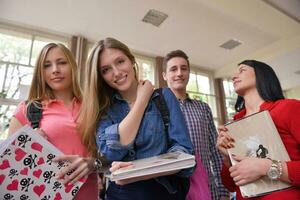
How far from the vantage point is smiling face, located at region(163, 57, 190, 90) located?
1.71 m

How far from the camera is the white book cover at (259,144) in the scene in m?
0.86

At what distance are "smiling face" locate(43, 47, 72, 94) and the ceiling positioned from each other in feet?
7.82

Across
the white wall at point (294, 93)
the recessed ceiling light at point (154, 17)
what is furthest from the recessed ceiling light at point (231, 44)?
the white wall at point (294, 93)

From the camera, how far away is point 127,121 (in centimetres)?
74

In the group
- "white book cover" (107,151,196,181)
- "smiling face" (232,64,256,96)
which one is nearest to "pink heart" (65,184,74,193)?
"white book cover" (107,151,196,181)

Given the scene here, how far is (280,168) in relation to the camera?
84cm

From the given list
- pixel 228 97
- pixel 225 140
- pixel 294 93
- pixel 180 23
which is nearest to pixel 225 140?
pixel 225 140

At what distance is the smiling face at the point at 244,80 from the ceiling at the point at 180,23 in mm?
2460

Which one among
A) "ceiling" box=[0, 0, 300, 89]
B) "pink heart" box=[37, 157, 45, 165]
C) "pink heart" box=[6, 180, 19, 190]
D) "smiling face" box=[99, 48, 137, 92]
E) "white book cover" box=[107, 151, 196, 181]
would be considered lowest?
"pink heart" box=[6, 180, 19, 190]

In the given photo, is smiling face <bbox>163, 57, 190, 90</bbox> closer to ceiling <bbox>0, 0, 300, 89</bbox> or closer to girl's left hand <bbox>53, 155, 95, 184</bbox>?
girl's left hand <bbox>53, 155, 95, 184</bbox>

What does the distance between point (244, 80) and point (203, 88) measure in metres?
4.69

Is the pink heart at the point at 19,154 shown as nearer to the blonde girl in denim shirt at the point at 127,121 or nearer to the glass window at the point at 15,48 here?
the blonde girl in denim shirt at the point at 127,121

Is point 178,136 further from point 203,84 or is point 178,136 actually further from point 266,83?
point 203,84

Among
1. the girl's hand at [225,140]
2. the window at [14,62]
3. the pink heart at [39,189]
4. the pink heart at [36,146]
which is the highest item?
the window at [14,62]
